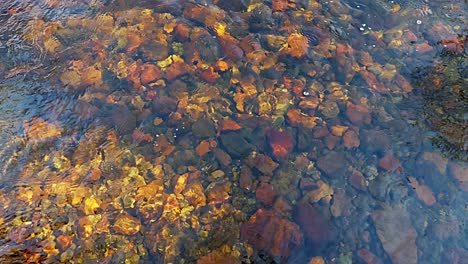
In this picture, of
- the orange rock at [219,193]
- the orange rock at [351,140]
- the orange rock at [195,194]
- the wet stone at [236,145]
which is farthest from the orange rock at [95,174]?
the orange rock at [351,140]

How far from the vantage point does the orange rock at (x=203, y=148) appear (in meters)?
5.07

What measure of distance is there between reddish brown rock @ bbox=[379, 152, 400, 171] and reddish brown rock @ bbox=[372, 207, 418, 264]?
0.54 metres

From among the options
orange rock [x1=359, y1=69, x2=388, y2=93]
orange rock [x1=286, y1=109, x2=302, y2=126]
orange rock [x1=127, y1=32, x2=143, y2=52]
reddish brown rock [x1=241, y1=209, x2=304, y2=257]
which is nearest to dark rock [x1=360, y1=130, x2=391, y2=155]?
orange rock [x1=359, y1=69, x2=388, y2=93]

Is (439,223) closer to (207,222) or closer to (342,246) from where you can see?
(342,246)

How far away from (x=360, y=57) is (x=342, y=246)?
116 inches

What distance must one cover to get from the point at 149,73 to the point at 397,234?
12.9ft

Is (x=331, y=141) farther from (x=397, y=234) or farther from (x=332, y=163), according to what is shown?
(x=397, y=234)

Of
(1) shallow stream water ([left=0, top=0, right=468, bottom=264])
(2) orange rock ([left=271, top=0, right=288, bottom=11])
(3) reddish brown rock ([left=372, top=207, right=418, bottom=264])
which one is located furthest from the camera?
(2) orange rock ([left=271, top=0, right=288, bottom=11])

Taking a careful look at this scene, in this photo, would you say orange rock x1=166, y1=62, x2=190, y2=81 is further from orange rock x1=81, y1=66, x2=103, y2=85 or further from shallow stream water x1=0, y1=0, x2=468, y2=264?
orange rock x1=81, y1=66, x2=103, y2=85

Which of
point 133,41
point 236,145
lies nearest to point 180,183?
point 236,145

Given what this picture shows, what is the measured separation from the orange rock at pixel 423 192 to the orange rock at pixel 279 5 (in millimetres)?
3404

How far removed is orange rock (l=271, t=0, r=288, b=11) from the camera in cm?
650

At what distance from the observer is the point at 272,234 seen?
4.43 metres

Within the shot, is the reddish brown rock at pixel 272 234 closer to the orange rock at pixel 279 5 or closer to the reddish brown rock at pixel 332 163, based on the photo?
the reddish brown rock at pixel 332 163
